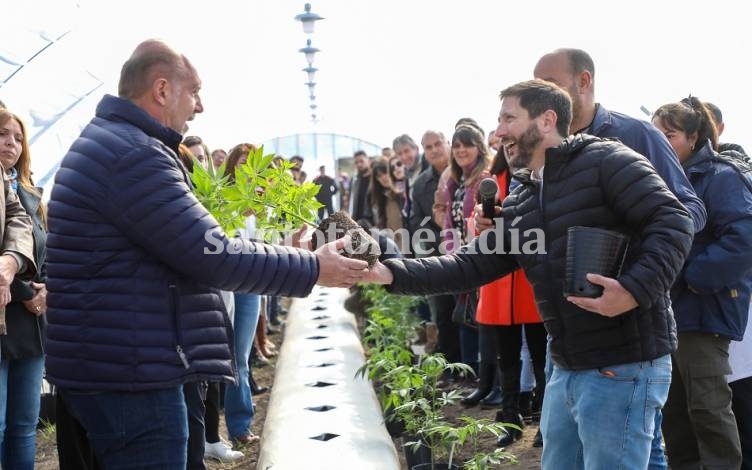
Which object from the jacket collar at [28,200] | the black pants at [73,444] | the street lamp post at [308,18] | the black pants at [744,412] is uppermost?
the street lamp post at [308,18]

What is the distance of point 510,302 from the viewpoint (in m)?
5.11

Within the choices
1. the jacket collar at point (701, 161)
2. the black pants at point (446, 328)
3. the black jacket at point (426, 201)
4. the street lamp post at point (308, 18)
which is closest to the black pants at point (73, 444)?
the jacket collar at point (701, 161)

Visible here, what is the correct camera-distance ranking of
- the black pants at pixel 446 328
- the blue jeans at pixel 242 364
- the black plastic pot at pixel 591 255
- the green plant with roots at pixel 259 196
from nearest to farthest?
the black plastic pot at pixel 591 255 → the green plant with roots at pixel 259 196 → the blue jeans at pixel 242 364 → the black pants at pixel 446 328

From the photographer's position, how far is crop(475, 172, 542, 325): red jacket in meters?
5.10

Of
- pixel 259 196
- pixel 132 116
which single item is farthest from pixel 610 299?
pixel 132 116

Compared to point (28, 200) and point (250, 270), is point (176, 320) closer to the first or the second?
point (250, 270)

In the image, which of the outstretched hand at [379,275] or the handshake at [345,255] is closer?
the handshake at [345,255]

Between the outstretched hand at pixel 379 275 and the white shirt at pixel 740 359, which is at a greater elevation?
the outstretched hand at pixel 379 275

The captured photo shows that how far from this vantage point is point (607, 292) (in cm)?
260

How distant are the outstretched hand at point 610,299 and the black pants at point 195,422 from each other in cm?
167

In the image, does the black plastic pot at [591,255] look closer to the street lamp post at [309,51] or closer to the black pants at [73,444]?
the black pants at [73,444]

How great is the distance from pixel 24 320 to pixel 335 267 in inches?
72.3

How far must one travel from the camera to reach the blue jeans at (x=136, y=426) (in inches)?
101

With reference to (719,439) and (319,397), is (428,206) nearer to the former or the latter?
(319,397)
